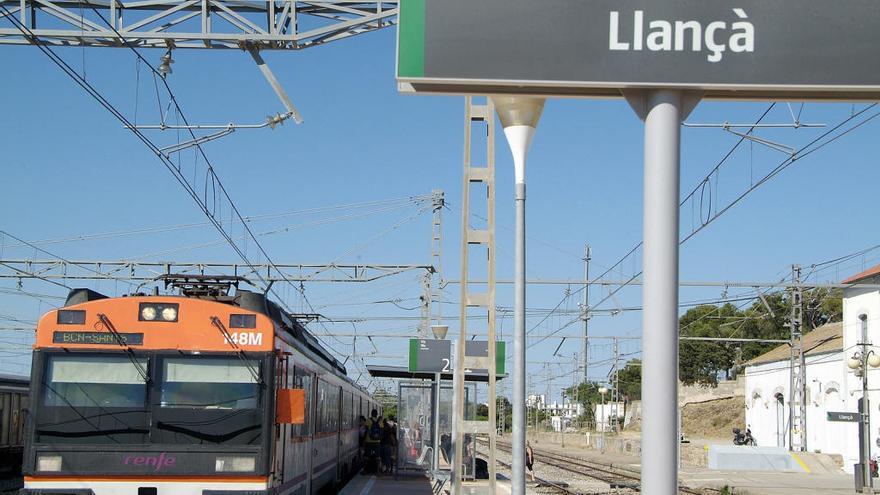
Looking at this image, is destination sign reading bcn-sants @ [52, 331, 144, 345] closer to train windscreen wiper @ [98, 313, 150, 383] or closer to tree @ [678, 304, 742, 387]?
train windscreen wiper @ [98, 313, 150, 383]

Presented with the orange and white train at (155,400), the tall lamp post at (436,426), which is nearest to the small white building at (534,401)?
the tall lamp post at (436,426)

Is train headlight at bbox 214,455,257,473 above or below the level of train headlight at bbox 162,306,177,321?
below

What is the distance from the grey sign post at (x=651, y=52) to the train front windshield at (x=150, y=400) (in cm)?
753

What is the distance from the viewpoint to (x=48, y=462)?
11586 mm

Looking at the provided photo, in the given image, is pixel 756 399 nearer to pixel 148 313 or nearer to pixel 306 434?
pixel 306 434

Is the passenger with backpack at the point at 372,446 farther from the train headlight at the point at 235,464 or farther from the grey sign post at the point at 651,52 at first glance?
the grey sign post at the point at 651,52

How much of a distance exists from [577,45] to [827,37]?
117cm

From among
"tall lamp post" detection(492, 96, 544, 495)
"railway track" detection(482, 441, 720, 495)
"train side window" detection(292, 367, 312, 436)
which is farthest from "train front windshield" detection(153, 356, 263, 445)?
"railway track" detection(482, 441, 720, 495)

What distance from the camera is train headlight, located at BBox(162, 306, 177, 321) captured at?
12164mm

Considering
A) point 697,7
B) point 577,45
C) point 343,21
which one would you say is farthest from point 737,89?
point 343,21

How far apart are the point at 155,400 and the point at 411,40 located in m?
7.79

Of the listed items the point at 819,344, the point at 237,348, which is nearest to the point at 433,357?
the point at 237,348

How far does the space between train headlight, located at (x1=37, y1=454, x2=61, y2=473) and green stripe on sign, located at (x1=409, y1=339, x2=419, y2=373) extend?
1043cm

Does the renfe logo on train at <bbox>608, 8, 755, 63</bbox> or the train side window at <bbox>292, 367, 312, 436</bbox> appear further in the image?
the train side window at <bbox>292, 367, 312, 436</bbox>
